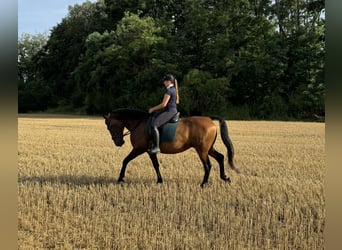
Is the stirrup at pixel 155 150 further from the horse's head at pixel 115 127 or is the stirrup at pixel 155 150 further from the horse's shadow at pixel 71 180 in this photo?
the horse's shadow at pixel 71 180

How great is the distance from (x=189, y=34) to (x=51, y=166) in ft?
34.8

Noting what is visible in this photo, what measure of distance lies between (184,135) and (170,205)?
47.1 inches

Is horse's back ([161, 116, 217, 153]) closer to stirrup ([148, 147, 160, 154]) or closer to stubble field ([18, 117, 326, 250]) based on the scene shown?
stirrup ([148, 147, 160, 154])

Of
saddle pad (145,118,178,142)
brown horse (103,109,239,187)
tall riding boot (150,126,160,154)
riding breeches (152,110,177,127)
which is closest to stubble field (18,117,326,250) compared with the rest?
brown horse (103,109,239,187)

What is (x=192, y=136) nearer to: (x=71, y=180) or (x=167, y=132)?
(x=167, y=132)

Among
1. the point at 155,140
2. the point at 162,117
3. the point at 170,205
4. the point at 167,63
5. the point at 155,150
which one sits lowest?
the point at 170,205

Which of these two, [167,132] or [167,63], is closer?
[167,132]

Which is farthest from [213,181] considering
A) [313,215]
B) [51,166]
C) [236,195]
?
[51,166]

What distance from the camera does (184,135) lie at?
629cm

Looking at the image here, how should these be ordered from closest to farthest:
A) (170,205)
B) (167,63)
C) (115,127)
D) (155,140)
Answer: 1. (170,205)
2. (155,140)
3. (115,127)
4. (167,63)

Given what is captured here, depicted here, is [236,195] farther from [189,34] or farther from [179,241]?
[189,34]

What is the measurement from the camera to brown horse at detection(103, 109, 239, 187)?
6254 mm

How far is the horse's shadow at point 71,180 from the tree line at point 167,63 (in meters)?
5.09

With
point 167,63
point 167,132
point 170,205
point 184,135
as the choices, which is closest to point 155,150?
point 167,132
